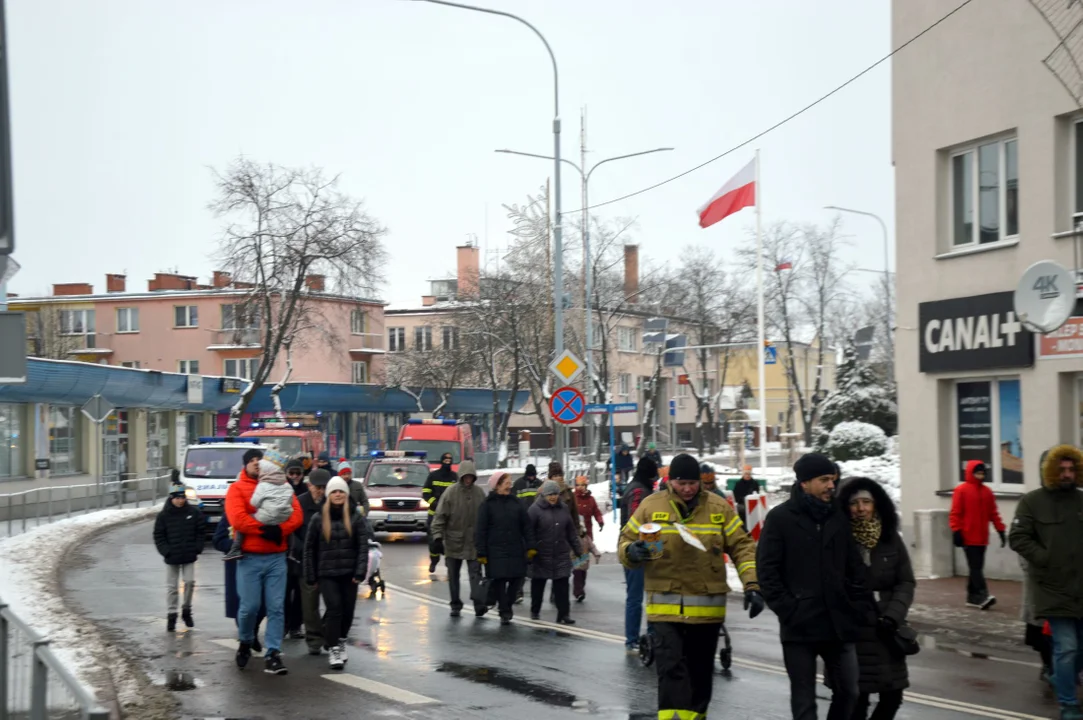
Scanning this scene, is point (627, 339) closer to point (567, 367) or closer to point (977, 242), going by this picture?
point (567, 367)

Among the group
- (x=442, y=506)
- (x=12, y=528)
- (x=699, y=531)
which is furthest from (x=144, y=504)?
(x=699, y=531)

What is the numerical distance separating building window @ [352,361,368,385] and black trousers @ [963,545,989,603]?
240 ft

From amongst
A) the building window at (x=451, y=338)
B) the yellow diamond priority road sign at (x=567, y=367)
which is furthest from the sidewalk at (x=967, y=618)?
the building window at (x=451, y=338)

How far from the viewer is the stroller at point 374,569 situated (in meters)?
16.3

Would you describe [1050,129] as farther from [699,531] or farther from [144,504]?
[144,504]

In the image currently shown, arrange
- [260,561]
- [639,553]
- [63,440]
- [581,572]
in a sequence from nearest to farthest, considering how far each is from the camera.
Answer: [639,553] → [260,561] → [581,572] → [63,440]

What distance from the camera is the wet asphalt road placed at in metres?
9.86

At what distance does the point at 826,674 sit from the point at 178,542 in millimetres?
8967

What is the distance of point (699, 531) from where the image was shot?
26.8 ft

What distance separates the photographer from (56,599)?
16938 mm

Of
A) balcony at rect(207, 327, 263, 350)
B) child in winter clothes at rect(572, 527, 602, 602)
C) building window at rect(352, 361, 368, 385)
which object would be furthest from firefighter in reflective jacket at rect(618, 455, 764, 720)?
building window at rect(352, 361, 368, 385)

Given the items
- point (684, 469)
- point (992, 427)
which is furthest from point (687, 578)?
point (992, 427)

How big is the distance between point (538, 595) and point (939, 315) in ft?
26.1

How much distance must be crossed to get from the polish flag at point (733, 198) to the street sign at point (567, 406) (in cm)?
780
